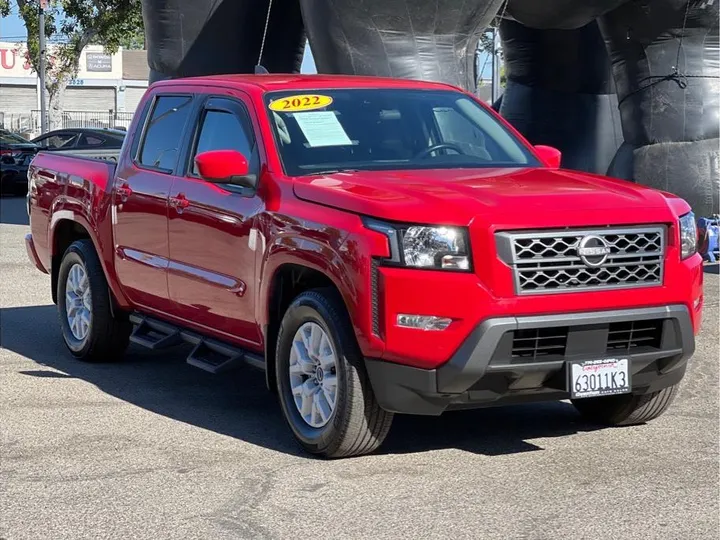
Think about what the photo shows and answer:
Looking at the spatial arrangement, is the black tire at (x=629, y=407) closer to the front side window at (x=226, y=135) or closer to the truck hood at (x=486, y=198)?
the truck hood at (x=486, y=198)

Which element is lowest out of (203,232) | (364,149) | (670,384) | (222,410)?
(222,410)

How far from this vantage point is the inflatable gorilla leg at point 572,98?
1717 cm

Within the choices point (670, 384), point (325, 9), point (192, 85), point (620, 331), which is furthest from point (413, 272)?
point (325, 9)

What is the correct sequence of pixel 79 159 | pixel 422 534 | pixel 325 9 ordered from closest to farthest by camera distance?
pixel 422 534, pixel 79 159, pixel 325 9

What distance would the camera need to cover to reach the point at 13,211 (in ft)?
75.4

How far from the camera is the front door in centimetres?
680

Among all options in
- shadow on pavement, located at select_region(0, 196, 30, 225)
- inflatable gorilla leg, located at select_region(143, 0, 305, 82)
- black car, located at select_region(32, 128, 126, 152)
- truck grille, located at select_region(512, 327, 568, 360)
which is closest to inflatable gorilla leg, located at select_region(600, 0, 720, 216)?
inflatable gorilla leg, located at select_region(143, 0, 305, 82)

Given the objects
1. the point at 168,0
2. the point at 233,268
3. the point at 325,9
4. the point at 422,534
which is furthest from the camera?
the point at 168,0

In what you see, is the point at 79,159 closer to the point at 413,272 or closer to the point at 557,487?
the point at 413,272

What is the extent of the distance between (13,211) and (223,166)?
56.2 ft

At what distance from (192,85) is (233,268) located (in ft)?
4.57

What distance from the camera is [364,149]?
6.93 m

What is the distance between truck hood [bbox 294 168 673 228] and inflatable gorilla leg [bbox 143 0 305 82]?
9.35 meters

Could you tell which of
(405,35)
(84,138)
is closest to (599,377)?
(405,35)
